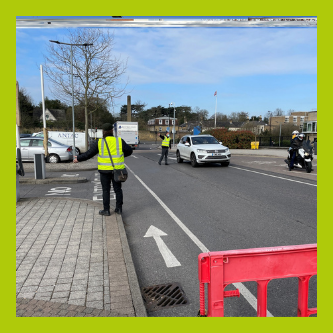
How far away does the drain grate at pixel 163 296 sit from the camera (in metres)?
3.19

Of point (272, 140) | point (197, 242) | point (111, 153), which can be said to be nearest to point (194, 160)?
point (111, 153)

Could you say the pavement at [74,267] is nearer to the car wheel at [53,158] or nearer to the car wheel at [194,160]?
the car wheel at [194,160]

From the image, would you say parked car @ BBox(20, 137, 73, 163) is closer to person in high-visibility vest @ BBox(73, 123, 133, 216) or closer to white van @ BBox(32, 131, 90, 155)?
white van @ BBox(32, 131, 90, 155)

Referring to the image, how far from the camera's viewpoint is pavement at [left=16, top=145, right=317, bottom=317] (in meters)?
2.91

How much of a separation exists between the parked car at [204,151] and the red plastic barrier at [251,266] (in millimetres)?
13465

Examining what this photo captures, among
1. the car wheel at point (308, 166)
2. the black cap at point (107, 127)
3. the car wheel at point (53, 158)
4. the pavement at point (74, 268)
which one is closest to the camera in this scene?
the pavement at point (74, 268)

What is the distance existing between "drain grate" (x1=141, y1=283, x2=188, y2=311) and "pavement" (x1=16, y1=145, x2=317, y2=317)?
19 cm

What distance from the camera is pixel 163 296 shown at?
335 centimetres

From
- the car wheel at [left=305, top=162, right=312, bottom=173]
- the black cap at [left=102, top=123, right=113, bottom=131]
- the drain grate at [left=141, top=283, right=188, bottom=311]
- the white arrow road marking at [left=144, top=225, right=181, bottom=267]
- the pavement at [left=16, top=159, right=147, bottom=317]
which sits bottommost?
the drain grate at [left=141, top=283, right=188, bottom=311]

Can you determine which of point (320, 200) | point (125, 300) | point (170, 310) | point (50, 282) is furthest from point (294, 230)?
point (320, 200)

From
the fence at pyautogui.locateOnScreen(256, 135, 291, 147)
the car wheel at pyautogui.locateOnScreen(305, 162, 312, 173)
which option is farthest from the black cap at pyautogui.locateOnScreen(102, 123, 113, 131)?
the fence at pyautogui.locateOnScreen(256, 135, 291, 147)

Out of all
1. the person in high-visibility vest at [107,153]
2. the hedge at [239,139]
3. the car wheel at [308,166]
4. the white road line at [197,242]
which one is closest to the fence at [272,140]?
the hedge at [239,139]

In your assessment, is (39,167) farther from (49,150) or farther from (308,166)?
(308,166)

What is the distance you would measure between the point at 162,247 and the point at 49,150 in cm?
1465
